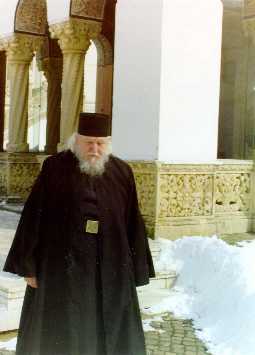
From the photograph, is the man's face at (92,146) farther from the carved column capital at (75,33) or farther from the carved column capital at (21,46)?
the carved column capital at (21,46)

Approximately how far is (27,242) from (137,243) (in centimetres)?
65

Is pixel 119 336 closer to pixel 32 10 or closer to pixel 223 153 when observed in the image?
pixel 32 10

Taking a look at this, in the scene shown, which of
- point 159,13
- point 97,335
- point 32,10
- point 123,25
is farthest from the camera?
point 32,10

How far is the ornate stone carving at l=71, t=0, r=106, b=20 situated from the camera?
930cm

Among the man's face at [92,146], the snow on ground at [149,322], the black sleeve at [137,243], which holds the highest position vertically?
the man's face at [92,146]

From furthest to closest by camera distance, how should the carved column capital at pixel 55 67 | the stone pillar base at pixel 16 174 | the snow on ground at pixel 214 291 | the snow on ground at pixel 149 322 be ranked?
the carved column capital at pixel 55 67 → the stone pillar base at pixel 16 174 → the snow on ground at pixel 149 322 → the snow on ground at pixel 214 291

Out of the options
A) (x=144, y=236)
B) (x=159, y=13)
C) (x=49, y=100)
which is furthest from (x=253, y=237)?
(x=49, y=100)

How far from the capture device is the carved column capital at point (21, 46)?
Answer: 36.7 feet

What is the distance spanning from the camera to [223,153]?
15438 mm

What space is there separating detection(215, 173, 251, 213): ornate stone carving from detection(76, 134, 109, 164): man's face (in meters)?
4.86

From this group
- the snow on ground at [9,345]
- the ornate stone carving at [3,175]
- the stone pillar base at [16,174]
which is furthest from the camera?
the ornate stone carving at [3,175]

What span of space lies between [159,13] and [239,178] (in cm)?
264

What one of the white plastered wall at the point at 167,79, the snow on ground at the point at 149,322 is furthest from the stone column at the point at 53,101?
the snow on ground at the point at 149,322

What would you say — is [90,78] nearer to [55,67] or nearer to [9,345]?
[55,67]
